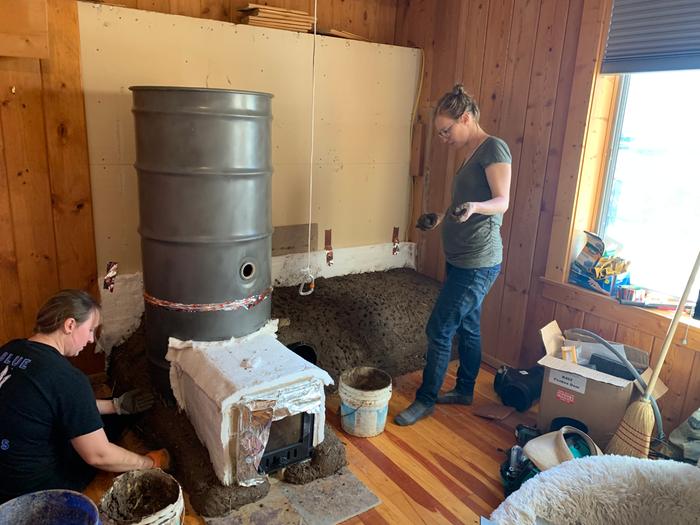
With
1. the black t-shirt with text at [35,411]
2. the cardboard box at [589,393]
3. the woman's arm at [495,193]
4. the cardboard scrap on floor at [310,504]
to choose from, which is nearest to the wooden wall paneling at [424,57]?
the woman's arm at [495,193]

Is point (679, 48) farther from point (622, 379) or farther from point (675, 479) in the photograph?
point (675, 479)

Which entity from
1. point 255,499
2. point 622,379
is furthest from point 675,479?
point 255,499

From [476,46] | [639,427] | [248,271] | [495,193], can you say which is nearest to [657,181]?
[495,193]

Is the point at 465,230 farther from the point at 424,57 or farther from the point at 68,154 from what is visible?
the point at 68,154

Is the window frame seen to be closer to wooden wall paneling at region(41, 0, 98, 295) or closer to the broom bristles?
the broom bristles

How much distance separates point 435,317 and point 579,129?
1.07m

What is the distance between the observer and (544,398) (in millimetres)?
2305

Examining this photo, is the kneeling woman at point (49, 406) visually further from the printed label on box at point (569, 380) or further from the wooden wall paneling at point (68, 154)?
the printed label on box at point (569, 380)

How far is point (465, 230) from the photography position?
2.29m

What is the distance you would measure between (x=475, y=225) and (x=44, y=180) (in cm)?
182

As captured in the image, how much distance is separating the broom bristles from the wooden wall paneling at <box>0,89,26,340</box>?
2.51 metres

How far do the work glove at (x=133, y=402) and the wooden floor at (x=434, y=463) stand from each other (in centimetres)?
79

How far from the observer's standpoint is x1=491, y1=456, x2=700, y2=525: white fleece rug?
166cm

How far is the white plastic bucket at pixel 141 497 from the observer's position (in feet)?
5.33
